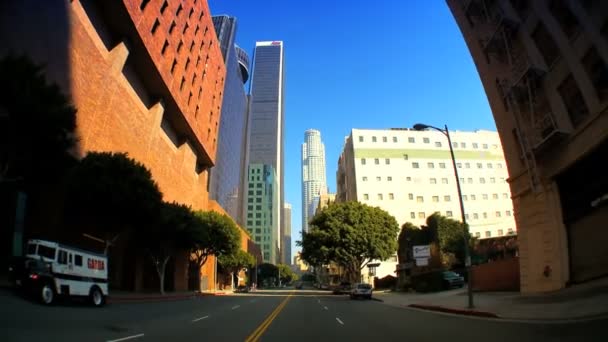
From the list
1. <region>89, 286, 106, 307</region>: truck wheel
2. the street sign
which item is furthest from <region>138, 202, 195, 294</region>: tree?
the street sign

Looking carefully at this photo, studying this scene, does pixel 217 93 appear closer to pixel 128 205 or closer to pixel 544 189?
pixel 128 205

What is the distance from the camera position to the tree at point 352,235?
52062 mm

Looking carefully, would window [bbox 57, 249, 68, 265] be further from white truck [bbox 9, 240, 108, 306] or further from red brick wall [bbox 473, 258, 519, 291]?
red brick wall [bbox 473, 258, 519, 291]

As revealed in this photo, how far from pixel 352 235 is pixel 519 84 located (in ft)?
102

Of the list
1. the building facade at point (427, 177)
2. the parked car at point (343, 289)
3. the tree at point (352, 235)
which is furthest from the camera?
the building facade at point (427, 177)

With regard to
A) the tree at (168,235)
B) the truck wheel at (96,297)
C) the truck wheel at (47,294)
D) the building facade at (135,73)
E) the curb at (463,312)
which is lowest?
the curb at (463,312)

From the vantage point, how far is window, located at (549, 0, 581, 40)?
2005 centimetres

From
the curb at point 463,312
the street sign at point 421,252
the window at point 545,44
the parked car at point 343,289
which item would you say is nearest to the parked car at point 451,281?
the street sign at point 421,252

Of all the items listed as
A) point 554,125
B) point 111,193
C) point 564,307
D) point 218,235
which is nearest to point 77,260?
point 111,193

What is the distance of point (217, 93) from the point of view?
73.4m

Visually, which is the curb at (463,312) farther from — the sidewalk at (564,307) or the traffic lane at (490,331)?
the traffic lane at (490,331)

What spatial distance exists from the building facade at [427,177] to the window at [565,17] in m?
73.4

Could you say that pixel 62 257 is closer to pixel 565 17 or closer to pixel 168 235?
pixel 168 235

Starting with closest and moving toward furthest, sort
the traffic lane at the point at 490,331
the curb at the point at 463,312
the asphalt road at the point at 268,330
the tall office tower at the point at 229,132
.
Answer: the traffic lane at the point at 490,331 < the asphalt road at the point at 268,330 < the curb at the point at 463,312 < the tall office tower at the point at 229,132
